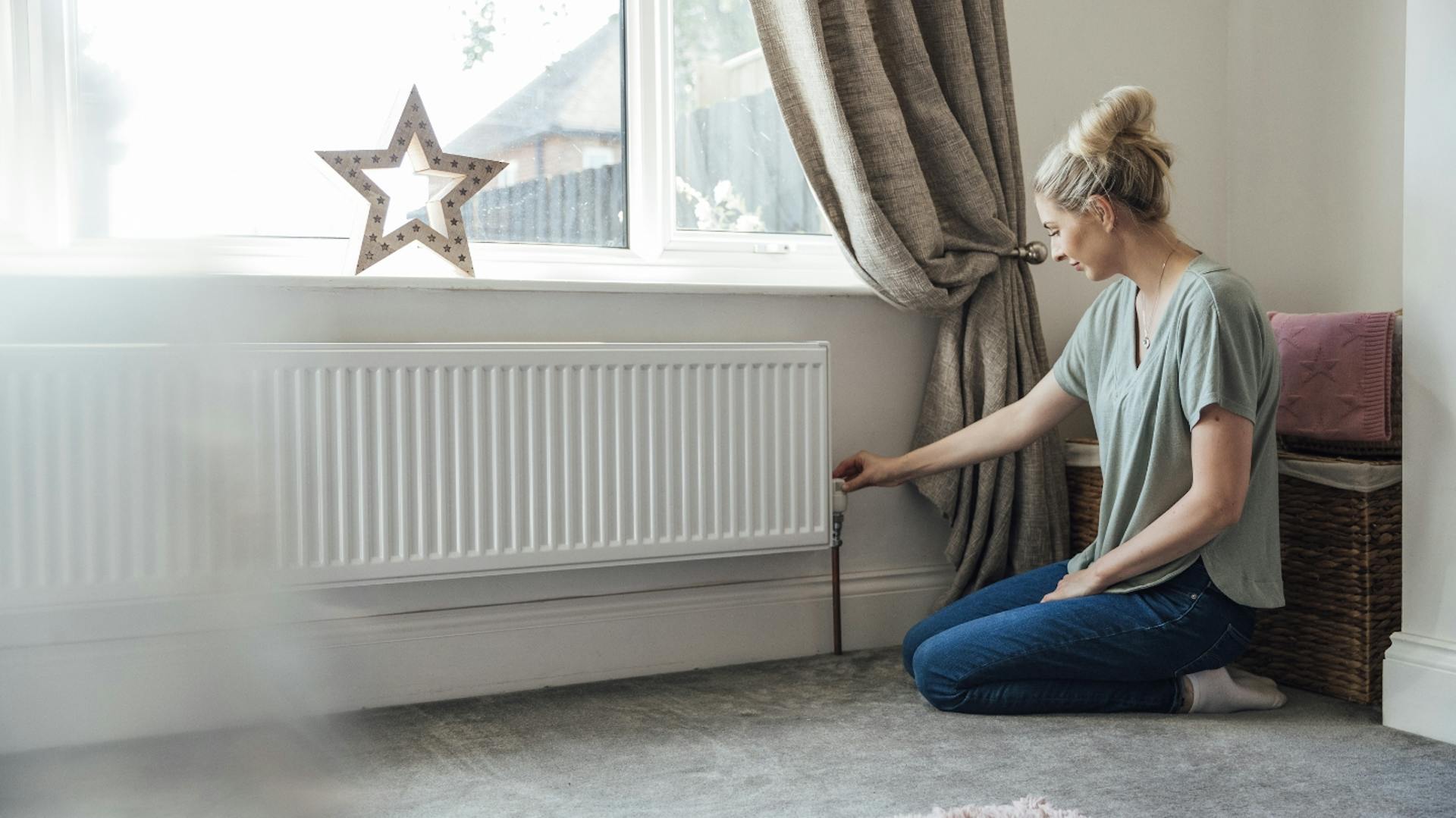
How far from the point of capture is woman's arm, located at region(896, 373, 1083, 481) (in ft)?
6.29

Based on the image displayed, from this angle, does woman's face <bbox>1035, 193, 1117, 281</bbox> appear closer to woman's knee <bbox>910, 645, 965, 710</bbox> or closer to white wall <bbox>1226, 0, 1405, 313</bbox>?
woman's knee <bbox>910, 645, 965, 710</bbox>

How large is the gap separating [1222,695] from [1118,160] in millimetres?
788

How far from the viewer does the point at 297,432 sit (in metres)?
1.57

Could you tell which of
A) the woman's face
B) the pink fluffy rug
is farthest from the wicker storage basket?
the pink fluffy rug

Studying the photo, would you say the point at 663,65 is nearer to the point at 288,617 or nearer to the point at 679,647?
the point at 679,647

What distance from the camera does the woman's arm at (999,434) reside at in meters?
1.92

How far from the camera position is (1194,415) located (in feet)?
5.11

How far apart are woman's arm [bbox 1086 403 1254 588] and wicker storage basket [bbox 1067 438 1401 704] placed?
24 cm

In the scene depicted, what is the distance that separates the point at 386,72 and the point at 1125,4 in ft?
4.90

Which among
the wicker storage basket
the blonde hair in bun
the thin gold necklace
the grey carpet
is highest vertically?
the blonde hair in bun

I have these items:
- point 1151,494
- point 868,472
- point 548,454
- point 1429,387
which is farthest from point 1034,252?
point 548,454

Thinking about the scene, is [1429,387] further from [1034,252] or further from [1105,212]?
[1034,252]

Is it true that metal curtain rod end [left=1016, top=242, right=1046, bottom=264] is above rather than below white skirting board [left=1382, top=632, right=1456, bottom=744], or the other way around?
above

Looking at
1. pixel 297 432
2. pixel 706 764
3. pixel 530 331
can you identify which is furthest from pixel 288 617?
pixel 530 331
